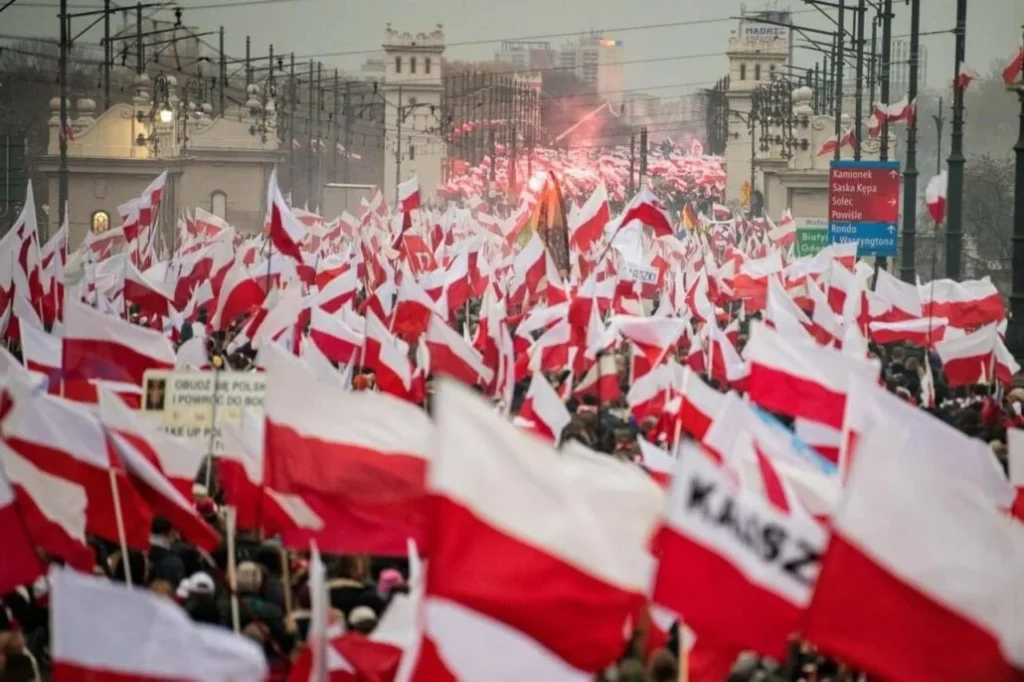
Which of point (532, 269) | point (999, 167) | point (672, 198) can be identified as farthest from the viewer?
point (672, 198)

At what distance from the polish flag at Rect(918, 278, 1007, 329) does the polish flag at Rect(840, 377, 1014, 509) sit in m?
13.7

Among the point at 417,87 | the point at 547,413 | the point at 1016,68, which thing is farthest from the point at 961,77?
the point at 417,87

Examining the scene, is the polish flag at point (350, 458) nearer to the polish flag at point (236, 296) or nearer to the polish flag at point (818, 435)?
the polish flag at point (818, 435)

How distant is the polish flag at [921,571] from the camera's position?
292 inches

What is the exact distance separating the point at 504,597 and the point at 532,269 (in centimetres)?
1818

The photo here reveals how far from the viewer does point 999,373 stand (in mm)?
20062

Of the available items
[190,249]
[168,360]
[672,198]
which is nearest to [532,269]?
[190,249]

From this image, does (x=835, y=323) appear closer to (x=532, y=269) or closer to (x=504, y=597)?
(x=532, y=269)

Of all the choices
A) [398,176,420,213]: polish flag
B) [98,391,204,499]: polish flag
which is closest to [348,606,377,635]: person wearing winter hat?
[98,391,204,499]: polish flag

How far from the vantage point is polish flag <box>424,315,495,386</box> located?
58.2 feet

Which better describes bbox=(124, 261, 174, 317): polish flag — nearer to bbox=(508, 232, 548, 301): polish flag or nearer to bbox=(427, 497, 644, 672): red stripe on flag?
bbox=(508, 232, 548, 301): polish flag

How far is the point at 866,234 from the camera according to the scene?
34562 mm

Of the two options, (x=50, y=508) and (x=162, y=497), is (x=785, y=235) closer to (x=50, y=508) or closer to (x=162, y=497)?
(x=50, y=508)

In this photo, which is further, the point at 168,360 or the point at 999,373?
the point at 999,373
